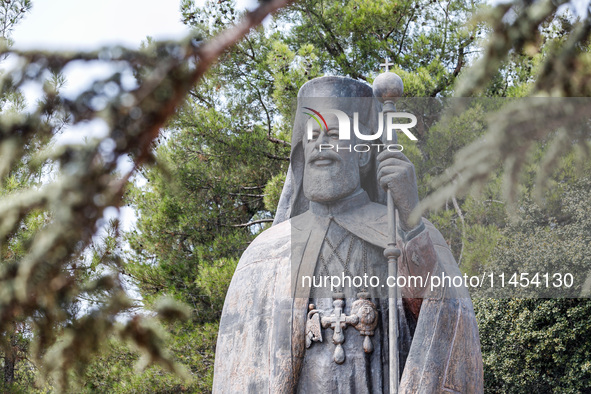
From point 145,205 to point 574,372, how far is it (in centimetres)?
740

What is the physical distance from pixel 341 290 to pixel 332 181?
0.68 m

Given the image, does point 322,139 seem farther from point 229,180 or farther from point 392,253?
point 229,180

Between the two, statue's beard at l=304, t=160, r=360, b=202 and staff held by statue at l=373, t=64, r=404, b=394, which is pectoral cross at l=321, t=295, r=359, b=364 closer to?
staff held by statue at l=373, t=64, r=404, b=394

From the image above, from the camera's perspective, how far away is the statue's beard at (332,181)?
4707 mm

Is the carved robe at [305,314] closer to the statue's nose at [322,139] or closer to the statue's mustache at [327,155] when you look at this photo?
the statue's mustache at [327,155]

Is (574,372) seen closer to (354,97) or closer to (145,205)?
(145,205)

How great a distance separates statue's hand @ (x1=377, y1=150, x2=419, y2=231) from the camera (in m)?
4.23

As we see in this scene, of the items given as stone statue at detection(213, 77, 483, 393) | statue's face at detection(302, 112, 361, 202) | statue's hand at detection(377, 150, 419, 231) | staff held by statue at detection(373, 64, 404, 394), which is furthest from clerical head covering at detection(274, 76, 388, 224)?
statue's hand at detection(377, 150, 419, 231)

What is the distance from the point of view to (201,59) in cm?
207

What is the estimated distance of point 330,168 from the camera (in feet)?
15.5

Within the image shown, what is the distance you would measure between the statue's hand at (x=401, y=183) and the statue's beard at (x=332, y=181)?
444 mm

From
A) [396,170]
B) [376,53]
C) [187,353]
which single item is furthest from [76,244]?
[376,53]

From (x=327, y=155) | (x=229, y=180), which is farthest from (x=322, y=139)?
(x=229, y=180)

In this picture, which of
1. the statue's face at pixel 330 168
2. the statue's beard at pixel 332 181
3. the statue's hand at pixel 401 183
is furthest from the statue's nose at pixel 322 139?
the statue's hand at pixel 401 183
